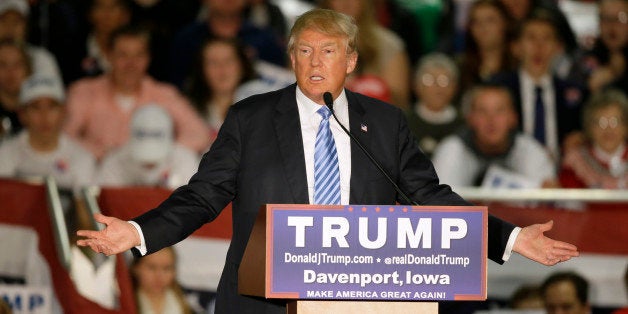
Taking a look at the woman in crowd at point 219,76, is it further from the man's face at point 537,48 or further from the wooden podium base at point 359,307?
the wooden podium base at point 359,307

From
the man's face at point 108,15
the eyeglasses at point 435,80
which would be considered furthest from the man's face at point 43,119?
the eyeglasses at point 435,80

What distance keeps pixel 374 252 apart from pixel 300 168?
1.52 feet

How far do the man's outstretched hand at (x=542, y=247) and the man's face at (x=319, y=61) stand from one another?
0.69m

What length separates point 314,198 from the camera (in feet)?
11.2

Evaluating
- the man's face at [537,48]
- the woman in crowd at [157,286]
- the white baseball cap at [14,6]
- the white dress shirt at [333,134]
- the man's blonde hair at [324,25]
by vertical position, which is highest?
the white baseball cap at [14,6]

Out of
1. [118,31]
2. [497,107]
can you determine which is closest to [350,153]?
[497,107]

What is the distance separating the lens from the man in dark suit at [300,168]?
11.2 feet

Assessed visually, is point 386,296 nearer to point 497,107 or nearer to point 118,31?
point 497,107

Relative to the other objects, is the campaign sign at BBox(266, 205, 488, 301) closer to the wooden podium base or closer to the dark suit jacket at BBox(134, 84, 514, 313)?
the wooden podium base

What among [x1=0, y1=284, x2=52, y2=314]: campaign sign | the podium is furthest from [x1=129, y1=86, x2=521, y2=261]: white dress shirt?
[x1=0, y1=284, x2=52, y2=314]: campaign sign

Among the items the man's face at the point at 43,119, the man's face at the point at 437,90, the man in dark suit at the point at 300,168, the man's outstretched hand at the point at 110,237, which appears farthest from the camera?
the man's face at the point at 437,90

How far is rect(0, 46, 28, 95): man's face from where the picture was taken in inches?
311

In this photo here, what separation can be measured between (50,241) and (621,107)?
3.62 m

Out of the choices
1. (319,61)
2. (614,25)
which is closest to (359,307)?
(319,61)
